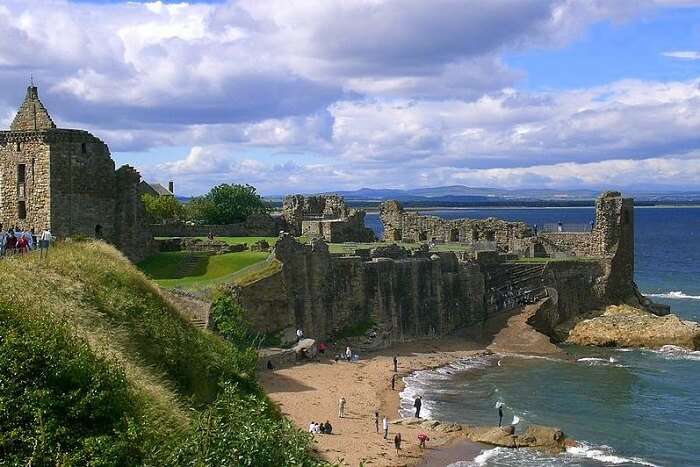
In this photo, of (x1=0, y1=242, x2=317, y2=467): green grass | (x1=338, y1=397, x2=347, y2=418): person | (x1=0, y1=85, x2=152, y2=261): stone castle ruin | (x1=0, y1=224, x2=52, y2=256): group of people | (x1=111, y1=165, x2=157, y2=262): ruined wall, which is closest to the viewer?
(x1=0, y1=242, x2=317, y2=467): green grass

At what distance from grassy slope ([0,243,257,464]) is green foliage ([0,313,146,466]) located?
25.1 inches

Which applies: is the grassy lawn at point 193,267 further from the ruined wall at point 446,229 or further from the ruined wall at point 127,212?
the ruined wall at point 446,229

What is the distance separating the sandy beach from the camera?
33.6 meters

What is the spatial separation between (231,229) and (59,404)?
48312 millimetres

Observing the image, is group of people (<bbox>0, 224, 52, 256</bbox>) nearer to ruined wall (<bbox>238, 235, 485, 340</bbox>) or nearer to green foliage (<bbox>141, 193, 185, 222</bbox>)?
ruined wall (<bbox>238, 235, 485, 340</bbox>)

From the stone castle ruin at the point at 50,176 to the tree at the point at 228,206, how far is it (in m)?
28.5

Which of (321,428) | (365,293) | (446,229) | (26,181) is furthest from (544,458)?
(446,229)

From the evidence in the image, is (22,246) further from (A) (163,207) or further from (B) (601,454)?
(A) (163,207)

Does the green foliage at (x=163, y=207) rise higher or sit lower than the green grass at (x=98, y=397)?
higher

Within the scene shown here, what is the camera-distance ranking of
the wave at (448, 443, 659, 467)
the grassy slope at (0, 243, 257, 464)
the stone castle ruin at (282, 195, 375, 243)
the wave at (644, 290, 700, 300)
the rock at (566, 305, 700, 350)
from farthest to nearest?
the wave at (644, 290, 700, 300) < the stone castle ruin at (282, 195, 375, 243) < the rock at (566, 305, 700, 350) < the wave at (448, 443, 659, 467) < the grassy slope at (0, 243, 257, 464)

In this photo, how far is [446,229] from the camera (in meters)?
76.2

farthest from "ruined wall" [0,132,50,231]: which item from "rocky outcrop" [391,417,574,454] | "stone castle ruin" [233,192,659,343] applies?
"rocky outcrop" [391,417,574,454]

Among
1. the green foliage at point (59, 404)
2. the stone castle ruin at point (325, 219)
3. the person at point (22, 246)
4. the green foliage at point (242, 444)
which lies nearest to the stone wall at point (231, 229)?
the stone castle ruin at point (325, 219)

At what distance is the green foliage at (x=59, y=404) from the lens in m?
15.0
